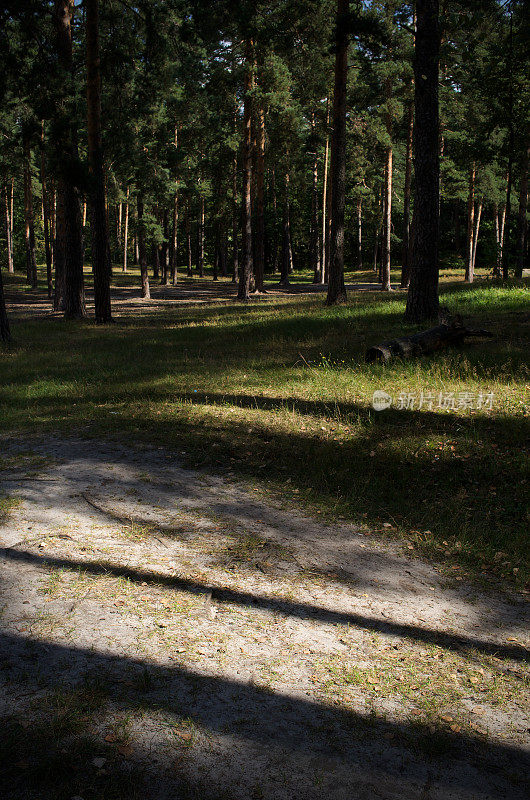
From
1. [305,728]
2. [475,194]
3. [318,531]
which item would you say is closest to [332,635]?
[305,728]

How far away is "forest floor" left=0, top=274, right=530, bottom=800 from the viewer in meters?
2.76

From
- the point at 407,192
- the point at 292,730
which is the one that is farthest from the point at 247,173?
the point at 292,730

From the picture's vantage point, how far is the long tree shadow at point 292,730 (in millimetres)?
2711

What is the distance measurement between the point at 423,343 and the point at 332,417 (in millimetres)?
3654

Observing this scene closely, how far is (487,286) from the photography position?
19.1 m

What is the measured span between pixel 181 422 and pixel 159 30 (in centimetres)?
1619

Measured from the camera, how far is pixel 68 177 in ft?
53.0

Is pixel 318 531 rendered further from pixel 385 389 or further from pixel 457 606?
pixel 385 389

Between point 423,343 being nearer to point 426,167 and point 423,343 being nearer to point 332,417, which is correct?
point 332,417

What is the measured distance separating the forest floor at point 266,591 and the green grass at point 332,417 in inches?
1.6
